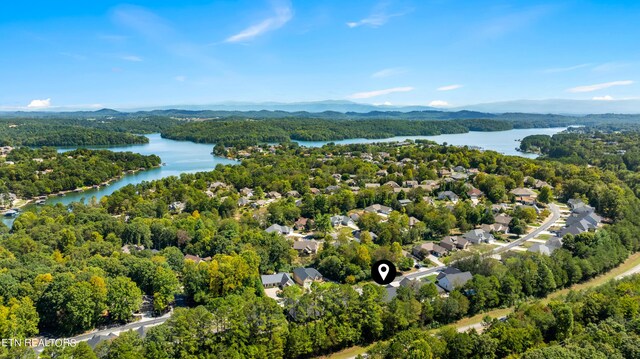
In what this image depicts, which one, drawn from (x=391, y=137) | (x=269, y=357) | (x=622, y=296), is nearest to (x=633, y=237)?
(x=622, y=296)

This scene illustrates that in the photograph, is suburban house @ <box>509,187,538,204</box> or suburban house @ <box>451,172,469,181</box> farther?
suburban house @ <box>451,172,469,181</box>

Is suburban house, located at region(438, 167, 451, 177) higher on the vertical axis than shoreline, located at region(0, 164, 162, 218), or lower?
higher

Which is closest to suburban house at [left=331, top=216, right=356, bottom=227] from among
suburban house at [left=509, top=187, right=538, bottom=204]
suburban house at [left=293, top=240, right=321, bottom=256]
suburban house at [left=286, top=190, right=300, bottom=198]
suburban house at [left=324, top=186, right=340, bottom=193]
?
suburban house at [left=293, top=240, right=321, bottom=256]

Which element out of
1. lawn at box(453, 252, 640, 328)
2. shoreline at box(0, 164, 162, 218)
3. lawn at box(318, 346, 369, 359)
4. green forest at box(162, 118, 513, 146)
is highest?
green forest at box(162, 118, 513, 146)

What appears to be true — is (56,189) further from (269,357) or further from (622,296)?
(622,296)

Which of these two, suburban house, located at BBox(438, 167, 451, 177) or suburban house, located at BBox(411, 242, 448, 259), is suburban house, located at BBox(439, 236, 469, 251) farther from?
suburban house, located at BBox(438, 167, 451, 177)

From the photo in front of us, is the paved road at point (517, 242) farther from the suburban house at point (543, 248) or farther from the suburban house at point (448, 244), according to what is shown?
the suburban house at point (448, 244)
